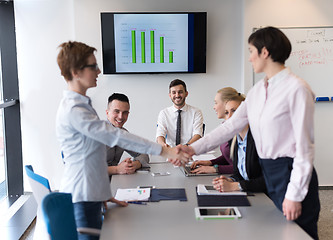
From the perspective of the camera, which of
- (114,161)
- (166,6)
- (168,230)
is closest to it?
(168,230)

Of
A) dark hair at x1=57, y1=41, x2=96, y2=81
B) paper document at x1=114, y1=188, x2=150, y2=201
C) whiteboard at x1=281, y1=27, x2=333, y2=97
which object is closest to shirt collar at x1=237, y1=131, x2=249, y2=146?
paper document at x1=114, y1=188, x2=150, y2=201

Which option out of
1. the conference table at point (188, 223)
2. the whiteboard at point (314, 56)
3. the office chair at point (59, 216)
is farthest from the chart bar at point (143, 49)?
the office chair at point (59, 216)

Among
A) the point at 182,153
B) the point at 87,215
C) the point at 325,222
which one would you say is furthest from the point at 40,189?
the point at 325,222

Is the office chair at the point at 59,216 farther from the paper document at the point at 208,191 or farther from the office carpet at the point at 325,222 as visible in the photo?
the office carpet at the point at 325,222

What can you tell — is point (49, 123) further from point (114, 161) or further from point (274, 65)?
point (274, 65)

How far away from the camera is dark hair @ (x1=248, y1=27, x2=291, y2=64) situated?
73.7 inches

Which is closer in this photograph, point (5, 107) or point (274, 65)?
point (274, 65)

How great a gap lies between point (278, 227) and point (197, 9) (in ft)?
Answer: 11.6

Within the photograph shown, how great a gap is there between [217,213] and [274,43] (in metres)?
0.96

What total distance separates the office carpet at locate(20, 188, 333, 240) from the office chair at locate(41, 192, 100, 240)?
7.31ft

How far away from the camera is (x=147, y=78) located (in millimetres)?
4871

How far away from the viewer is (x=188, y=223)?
189 centimetres

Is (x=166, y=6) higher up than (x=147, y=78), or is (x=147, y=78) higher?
(x=166, y=6)

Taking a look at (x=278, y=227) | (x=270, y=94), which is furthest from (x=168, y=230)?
(x=270, y=94)
